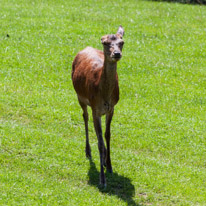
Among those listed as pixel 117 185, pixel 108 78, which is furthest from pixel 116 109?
pixel 108 78

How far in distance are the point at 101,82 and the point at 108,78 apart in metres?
0.21

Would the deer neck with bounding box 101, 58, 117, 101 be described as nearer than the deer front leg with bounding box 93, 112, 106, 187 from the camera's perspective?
Yes

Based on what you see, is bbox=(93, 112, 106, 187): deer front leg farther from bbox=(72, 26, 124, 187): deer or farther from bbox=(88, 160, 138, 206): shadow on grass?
bbox=(88, 160, 138, 206): shadow on grass

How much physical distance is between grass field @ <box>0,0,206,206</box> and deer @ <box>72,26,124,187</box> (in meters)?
0.69

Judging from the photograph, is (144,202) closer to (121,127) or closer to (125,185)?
(125,185)

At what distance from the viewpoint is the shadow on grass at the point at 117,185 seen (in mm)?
8844

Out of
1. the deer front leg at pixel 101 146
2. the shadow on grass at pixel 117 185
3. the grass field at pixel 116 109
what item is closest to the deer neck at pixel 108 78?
the deer front leg at pixel 101 146

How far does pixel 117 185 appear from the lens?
9188mm

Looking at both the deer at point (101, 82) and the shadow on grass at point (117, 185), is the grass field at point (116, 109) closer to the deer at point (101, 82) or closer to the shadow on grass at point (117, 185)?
the shadow on grass at point (117, 185)

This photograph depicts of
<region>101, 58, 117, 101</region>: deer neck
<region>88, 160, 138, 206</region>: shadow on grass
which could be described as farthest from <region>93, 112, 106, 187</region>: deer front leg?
<region>101, 58, 117, 101</region>: deer neck

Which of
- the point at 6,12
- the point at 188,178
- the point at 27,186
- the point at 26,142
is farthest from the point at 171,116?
the point at 6,12

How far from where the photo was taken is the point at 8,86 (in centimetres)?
1312

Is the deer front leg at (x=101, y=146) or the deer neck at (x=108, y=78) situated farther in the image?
the deer front leg at (x=101, y=146)

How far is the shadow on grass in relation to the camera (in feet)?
29.0
